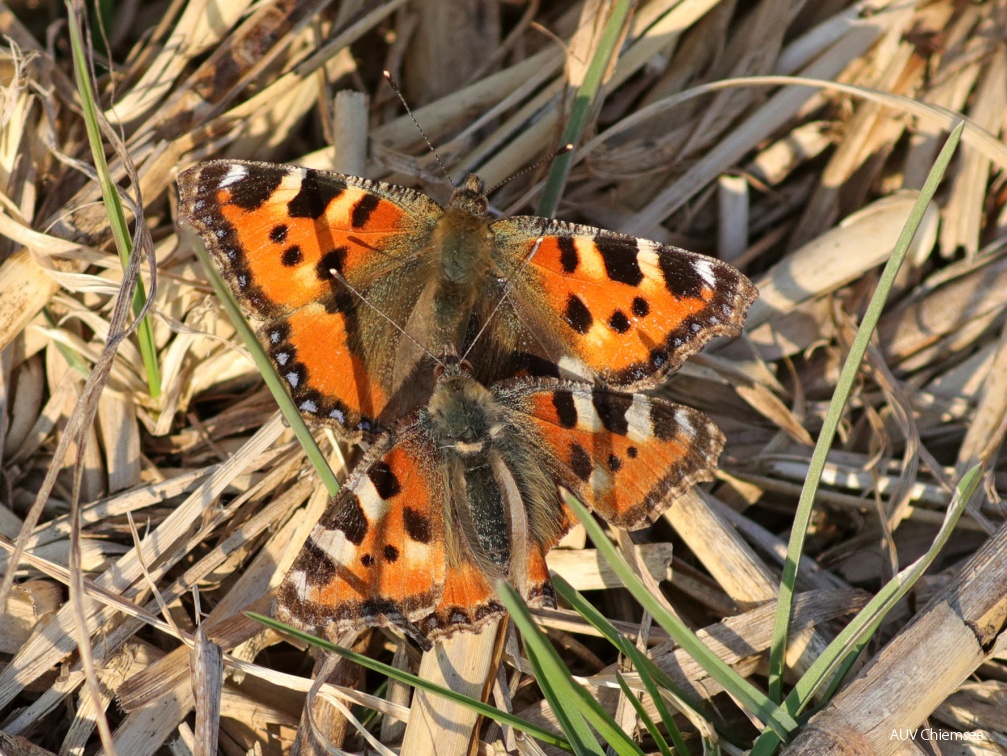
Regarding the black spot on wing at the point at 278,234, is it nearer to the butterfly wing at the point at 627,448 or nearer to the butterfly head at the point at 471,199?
the butterfly head at the point at 471,199

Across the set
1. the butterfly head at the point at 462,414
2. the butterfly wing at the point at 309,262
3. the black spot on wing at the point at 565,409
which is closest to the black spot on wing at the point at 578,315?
the black spot on wing at the point at 565,409

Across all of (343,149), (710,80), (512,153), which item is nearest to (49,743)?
(343,149)

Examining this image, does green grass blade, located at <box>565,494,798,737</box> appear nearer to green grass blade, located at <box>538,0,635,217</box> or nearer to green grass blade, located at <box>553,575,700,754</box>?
green grass blade, located at <box>553,575,700,754</box>

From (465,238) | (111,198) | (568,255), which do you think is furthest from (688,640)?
(111,198)

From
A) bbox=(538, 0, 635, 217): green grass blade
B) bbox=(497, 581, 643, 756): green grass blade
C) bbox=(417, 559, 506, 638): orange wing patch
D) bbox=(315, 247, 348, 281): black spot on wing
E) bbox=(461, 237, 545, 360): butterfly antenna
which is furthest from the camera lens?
bbox=(538, 0, 635, 217): green grass blade

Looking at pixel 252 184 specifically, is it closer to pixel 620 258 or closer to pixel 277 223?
pixel 277 223

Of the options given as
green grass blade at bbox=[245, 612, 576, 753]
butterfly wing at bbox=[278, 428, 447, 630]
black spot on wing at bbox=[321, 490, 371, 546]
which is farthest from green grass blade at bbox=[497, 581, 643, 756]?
black spot on wing at bbox=[321, 490, 371, 546]
